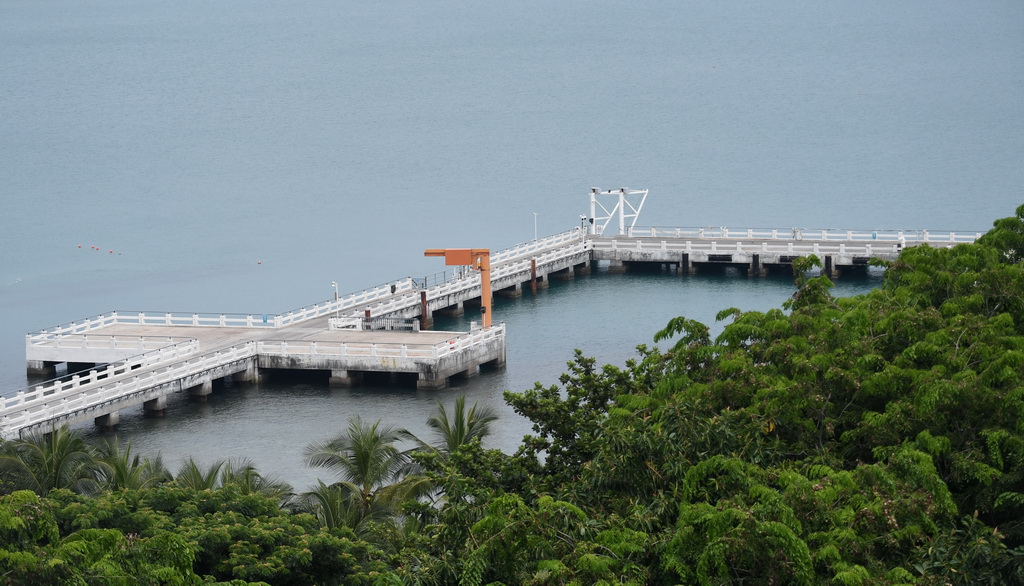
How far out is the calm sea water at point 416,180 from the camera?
6222 centimetres

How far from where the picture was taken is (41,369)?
55.2 meters

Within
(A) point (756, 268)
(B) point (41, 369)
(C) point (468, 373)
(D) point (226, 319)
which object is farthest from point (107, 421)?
(A) point (756, 268)

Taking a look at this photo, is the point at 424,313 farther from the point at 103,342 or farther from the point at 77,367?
the point at 77,367

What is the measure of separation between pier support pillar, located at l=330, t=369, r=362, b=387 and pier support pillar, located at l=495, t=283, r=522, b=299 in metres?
19.0

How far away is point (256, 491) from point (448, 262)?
31071mm

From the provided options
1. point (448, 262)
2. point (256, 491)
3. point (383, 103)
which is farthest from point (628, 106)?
point (256, 491)

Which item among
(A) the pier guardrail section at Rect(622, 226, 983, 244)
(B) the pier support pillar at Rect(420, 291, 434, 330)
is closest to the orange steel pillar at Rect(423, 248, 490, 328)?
(B) the pier support pillar at Rect(420, 291, 434, 330)

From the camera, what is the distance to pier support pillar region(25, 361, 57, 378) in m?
55.1

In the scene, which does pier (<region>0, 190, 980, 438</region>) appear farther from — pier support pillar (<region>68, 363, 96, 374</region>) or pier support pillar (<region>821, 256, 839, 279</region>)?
pier support pillar (<region>821, 256, 839, 279</region>)

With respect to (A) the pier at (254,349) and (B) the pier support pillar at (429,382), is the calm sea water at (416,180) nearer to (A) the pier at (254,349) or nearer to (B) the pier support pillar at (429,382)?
(B) the pier support pillar at (429,382)

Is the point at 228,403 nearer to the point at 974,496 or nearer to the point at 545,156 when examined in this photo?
the point at 974,496

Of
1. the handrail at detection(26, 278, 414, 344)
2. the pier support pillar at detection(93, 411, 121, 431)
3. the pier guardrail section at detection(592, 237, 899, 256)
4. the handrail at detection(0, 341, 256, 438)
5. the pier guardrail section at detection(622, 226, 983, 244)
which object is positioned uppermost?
the pier guardrail section at detection(622, 226, 983, 244)

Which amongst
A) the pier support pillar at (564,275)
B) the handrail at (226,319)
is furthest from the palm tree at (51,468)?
the pier support pillar at (564,275)

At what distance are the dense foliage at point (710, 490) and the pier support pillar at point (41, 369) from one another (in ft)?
87.5
